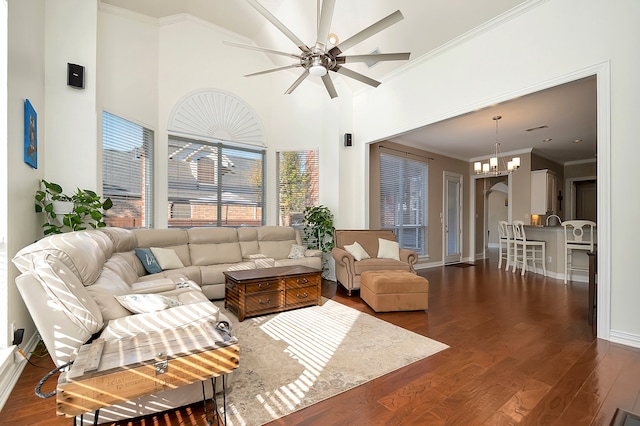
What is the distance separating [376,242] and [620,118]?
3241 millimetres

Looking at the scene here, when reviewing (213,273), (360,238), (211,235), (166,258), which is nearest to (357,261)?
(360,238)

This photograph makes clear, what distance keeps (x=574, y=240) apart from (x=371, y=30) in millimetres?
5362

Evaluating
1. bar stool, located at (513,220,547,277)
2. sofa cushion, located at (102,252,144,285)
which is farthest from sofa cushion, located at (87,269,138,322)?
bar stool, located at (513,220,547,277)

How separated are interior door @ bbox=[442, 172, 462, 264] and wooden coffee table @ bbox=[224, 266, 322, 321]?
4914mm

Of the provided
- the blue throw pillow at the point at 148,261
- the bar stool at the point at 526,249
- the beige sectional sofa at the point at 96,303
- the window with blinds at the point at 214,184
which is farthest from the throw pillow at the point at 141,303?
the bar stool at the point at 526,249

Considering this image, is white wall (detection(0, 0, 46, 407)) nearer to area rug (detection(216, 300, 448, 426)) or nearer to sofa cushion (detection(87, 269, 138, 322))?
sofa cushion (detection(87, 269, 138, 322))

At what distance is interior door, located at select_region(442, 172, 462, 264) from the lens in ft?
24.4

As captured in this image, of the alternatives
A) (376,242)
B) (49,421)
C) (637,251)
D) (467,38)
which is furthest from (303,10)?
(49,421)

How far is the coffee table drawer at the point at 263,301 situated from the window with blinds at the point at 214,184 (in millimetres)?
2316

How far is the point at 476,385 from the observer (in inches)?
78.9

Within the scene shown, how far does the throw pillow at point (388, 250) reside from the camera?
4.68 metres

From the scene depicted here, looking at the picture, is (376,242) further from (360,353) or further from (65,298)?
(65,298)

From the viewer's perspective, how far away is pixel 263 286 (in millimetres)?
3426

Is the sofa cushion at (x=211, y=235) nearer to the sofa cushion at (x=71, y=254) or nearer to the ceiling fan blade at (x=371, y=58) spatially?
the sofa cushion at (x=71, y=254)
